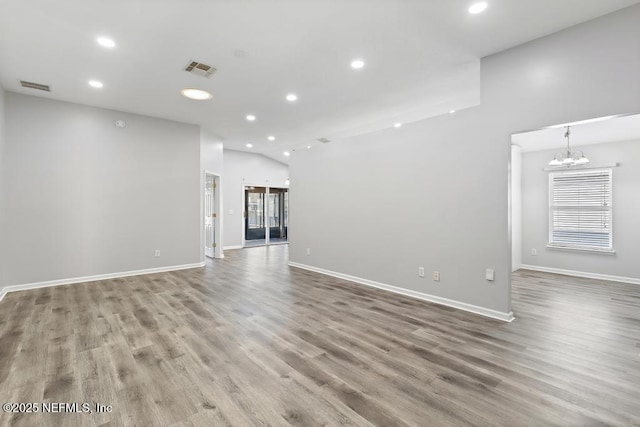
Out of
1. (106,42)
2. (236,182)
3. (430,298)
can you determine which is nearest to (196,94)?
(106,42)

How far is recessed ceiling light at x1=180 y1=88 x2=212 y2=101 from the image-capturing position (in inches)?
176

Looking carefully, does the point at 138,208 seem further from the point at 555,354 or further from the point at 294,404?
the point at 555,354

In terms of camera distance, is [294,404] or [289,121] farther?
[289,121]

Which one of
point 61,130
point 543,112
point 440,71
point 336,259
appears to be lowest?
point 336,259

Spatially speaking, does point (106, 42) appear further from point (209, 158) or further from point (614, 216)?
point (614, 216)

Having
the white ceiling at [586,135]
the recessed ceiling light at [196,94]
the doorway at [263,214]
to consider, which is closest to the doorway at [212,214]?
the doorway at [263,214]

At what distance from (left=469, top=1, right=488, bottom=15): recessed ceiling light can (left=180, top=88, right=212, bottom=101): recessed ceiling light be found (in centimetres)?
369

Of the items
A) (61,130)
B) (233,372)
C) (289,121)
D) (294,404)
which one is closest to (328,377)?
(294,404)

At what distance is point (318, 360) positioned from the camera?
2.44 metres

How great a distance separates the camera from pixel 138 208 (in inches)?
221

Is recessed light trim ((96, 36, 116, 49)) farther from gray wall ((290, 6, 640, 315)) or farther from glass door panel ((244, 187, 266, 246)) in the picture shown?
glass door panel ((244, 187, 266, 246))

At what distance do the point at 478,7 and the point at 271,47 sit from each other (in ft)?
6.88

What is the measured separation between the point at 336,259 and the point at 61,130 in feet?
17.3

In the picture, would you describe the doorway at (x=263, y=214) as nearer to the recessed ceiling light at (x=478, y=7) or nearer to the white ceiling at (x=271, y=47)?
the white ceiling at (x=271, y=47)
